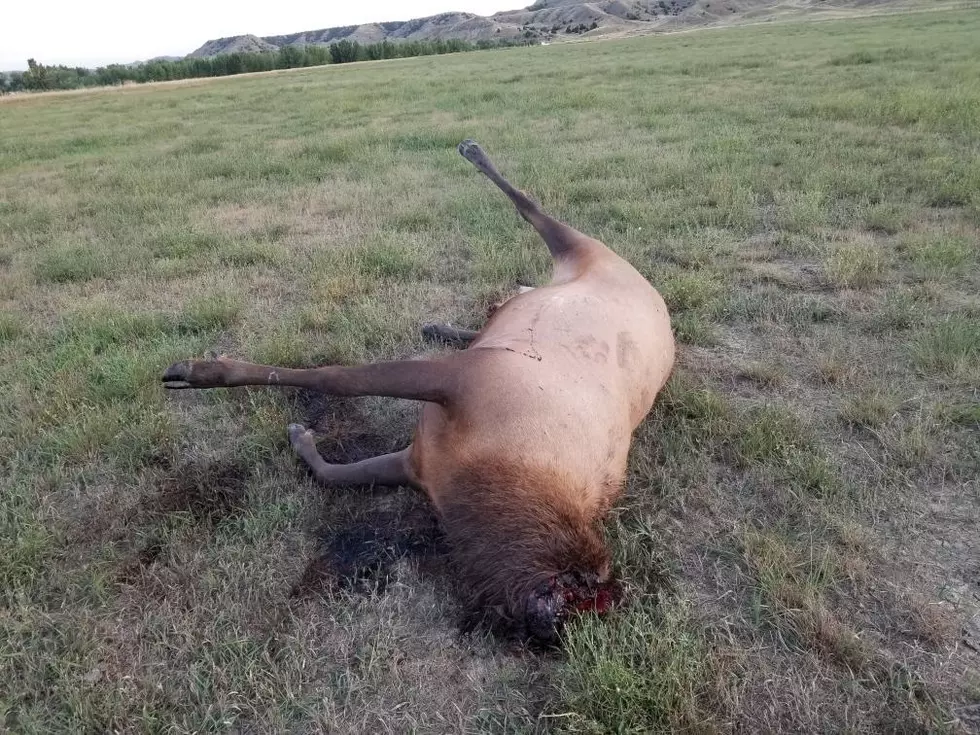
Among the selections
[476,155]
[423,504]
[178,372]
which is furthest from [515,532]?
[476,155]

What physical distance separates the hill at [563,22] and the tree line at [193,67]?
13355 millimetres

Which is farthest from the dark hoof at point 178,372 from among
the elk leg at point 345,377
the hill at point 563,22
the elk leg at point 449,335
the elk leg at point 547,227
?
the hill at point 563,22

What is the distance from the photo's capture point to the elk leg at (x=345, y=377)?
2.57 metres

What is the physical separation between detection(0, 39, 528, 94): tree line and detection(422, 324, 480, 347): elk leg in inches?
1967

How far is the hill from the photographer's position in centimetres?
6869

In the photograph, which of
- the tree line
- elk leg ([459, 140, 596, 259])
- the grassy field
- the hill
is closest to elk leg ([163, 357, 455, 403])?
the grassy field

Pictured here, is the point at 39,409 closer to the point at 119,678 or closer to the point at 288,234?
the point at 119,678

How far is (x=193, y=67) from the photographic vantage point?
49.2m

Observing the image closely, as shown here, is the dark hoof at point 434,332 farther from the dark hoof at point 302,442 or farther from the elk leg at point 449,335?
the dark hoof at point 302,442

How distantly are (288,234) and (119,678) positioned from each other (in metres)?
4.78

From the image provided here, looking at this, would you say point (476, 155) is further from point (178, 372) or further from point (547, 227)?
point (178, 372)

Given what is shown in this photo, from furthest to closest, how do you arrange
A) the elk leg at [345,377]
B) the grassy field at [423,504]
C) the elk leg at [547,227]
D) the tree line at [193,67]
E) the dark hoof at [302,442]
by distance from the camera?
the tree line at [193,67]
the elk leg at [547,227]
the dark hoof at [302,442]
the elk leg at [345,377]
the grassy field at [423,504]

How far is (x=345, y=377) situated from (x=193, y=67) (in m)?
56.1

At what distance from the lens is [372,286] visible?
4852 mm
